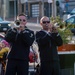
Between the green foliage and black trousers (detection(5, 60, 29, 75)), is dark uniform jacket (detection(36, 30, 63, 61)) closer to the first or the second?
black trousers (detection(5, 60, 29, 75))

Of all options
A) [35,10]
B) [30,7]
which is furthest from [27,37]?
[30,7]

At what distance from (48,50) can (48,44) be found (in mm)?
126

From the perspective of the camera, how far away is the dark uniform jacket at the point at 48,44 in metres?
7.77

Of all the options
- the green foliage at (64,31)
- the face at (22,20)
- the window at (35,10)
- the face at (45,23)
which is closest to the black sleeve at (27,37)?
the face at (22,20)

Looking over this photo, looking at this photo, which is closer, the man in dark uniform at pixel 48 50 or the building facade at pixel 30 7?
the man in dark uniform at pixel 48 50

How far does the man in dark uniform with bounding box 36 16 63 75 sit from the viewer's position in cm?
775

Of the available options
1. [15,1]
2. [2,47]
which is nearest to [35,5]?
[15,1]

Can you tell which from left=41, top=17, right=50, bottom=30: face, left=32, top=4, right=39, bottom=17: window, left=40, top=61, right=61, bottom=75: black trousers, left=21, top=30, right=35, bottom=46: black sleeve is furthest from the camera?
left=32, top=4, right=39, bottom=17: window

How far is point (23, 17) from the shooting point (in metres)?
7.72

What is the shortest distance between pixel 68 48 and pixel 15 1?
5524 centimetres

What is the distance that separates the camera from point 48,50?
307 inches

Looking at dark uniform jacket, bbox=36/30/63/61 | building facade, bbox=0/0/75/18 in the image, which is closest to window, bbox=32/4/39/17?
building facade, bbox=0/0/75/18

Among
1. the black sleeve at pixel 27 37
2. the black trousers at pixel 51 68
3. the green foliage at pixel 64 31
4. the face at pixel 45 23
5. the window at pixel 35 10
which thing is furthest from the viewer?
the window at pixel 35 10

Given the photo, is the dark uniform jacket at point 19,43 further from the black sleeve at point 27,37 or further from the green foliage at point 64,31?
the green foliage at point 64,31
